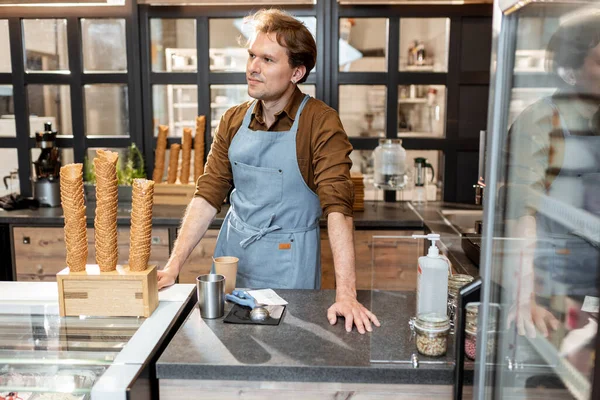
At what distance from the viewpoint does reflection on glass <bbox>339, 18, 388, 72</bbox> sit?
3.58 metres

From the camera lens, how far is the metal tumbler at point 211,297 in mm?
1515

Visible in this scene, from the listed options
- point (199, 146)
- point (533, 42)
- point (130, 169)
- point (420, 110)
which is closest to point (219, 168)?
point (533, 42)

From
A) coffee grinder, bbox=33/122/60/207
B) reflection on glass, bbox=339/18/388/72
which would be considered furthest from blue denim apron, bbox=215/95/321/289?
coffee grinder, bbox=33/122/60/207

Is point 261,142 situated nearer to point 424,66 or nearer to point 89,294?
point 89,294

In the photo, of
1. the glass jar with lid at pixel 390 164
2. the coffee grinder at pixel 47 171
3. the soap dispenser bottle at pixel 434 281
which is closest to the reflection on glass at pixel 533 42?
the soap dispenser bottle at pixel 434 281

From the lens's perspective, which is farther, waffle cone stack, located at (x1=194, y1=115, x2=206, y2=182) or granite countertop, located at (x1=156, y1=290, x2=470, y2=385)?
waffle cone stack, located at (x1=194, y1=115, x2=206, y2=182)

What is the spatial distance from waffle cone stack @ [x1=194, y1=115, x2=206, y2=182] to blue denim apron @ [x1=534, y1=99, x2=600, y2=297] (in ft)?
9.01

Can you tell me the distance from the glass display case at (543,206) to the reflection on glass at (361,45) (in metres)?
2.61

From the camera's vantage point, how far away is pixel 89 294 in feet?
4.94

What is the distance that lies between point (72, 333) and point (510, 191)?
42.0 inches

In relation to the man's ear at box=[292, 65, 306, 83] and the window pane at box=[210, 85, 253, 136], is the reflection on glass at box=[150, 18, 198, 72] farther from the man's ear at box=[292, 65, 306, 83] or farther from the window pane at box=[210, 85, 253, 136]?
the man's ear at box=[292, 65, 306, 83]

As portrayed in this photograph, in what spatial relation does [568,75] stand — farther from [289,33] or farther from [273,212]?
[273,212]

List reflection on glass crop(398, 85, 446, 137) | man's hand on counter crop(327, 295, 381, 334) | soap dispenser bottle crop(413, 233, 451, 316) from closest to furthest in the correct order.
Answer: soap dispenser bottle crop(413, 233, 451, 316), man's hand on counter crop(327, 295, 381, 334), reflection on glass crop(398, 85, 446, 137)

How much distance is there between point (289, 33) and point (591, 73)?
124 cm
